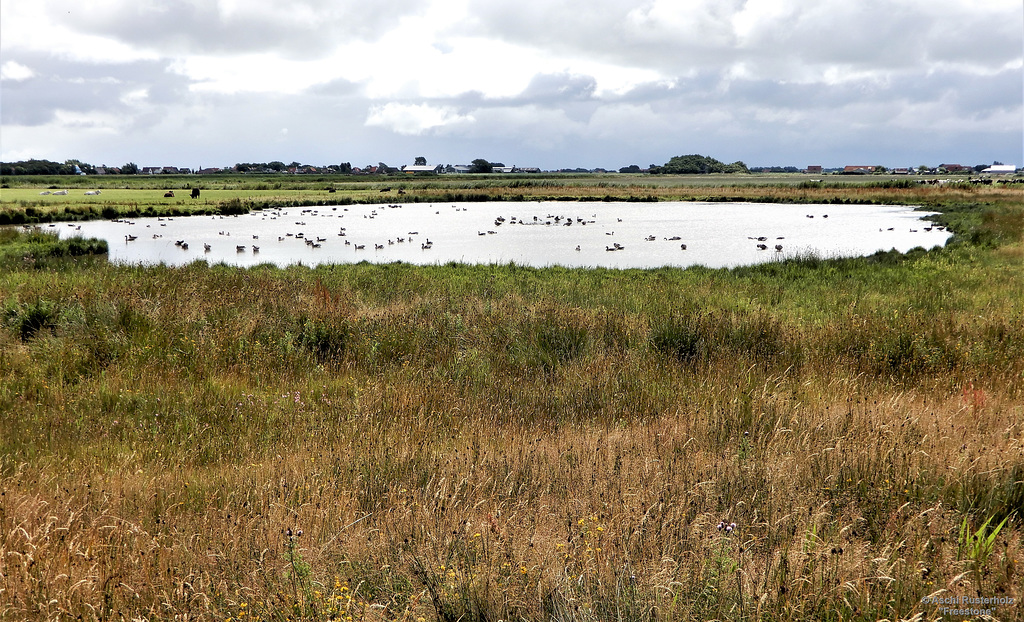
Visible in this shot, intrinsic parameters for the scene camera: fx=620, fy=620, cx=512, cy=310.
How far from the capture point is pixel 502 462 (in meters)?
5.58

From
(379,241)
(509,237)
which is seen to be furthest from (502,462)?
(509,237)

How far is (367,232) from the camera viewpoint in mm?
41562

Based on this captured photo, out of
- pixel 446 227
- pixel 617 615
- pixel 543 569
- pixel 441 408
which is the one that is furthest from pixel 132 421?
pixel 446 227

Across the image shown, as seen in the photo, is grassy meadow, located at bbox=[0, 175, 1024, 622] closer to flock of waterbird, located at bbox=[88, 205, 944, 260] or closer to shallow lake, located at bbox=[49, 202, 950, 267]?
shallow lake, located at bbox=[49, 202, 950, 267]

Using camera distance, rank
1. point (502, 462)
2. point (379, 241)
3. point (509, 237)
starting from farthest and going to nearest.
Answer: point (509, 237) < point (379, 241) < point (502, 462)

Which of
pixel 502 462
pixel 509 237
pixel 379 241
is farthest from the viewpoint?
pixel 509 237

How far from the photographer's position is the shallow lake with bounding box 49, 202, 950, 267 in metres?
28.8

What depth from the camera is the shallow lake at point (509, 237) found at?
28.8 meters

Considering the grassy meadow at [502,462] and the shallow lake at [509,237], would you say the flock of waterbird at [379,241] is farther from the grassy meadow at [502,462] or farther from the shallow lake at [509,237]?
the grassy meadow at [502,462]

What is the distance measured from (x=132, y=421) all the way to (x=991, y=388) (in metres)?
10.4

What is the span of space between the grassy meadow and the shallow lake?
15.5 m

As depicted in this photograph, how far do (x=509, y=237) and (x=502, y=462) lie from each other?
1327 inches

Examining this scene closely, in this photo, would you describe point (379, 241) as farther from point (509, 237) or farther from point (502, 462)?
point (502, 462)

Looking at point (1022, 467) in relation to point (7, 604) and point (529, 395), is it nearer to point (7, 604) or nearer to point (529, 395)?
point (529, 395)
